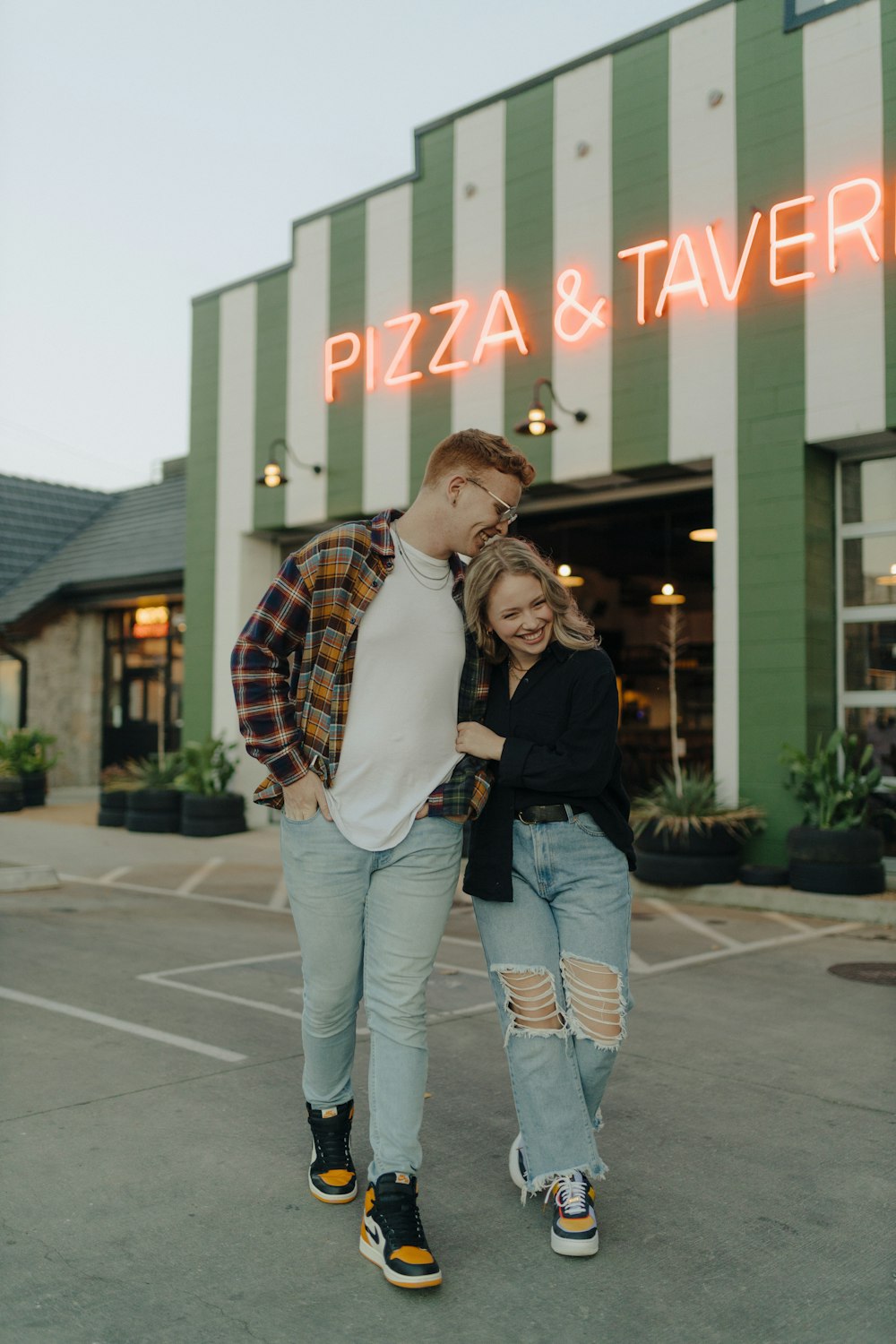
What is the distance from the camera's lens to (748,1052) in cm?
467

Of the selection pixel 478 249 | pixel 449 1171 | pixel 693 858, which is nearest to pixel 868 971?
pixel 693 858

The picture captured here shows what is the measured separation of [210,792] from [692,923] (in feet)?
23.9

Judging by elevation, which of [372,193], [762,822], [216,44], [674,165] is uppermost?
[372,193]

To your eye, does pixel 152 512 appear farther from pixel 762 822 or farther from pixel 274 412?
pixel 762 822

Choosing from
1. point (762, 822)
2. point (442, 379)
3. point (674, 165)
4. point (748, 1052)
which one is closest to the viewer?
point (748, 1052)

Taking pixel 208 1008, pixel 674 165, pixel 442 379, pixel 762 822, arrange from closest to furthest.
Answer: pixel 208 1008 → pixel 762 822 → pixel 674 165 → pixel 442 379

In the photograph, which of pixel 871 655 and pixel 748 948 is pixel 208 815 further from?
pixel 748 948

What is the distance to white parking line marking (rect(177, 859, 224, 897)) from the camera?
31.0 feet

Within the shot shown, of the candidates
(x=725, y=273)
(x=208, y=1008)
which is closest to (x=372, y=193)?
(x=725, y=273)

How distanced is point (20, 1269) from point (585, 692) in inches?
76.4

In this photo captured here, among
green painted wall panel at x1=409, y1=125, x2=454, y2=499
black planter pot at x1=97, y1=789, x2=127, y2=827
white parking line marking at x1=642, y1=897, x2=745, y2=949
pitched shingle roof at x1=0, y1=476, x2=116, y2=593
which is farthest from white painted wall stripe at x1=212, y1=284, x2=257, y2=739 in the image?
pitched shingle roof at x1=0, y1=476, x2=116, y2=593

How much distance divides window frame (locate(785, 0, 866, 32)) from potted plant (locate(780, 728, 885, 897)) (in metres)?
6.12

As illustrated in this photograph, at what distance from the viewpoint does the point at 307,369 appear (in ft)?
44.5

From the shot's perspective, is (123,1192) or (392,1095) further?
(123,1192)
